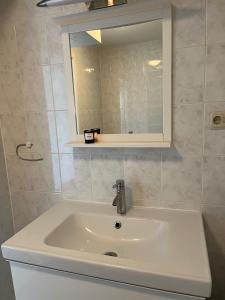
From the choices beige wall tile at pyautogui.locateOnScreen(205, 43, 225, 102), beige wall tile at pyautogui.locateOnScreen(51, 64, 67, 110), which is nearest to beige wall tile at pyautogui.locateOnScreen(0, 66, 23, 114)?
beige wall tile at pyautogui.locateOnScreen(51, 64, 67, 110)

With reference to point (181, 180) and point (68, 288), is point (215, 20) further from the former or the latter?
point (68, 288)

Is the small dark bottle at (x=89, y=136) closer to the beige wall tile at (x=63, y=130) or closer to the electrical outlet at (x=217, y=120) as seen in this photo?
the beige wall tile at (x=63, y=130)

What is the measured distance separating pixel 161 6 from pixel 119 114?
1.68ft

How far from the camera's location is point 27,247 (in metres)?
0.95

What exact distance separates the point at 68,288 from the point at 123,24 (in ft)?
3.87

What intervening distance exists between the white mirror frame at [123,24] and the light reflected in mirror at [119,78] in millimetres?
24

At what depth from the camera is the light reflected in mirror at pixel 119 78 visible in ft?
3.67

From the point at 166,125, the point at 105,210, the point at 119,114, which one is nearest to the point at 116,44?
the point at 119,114

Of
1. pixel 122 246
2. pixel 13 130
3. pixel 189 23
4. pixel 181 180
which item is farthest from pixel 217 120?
pixel 13 130

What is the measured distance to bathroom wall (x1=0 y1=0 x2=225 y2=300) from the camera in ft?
3.44

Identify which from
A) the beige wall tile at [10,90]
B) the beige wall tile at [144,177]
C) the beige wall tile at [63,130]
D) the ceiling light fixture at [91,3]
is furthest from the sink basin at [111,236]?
the ceiling light fixture at [91,3]

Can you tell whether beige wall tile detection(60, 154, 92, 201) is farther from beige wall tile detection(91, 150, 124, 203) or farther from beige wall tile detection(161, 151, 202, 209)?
beige wall tile detection(161, 151, 202, 209)

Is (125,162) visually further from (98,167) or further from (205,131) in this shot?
(205,131)

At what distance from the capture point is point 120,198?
1.19 metres
